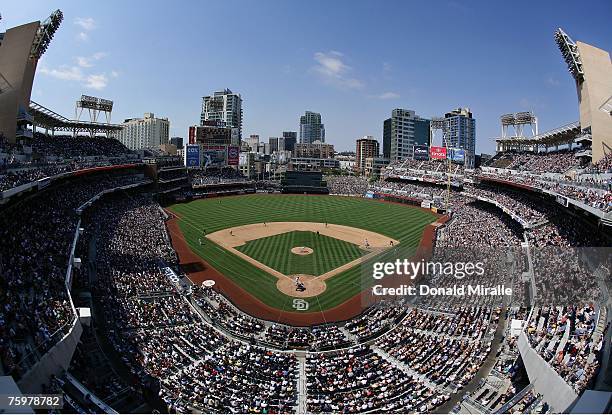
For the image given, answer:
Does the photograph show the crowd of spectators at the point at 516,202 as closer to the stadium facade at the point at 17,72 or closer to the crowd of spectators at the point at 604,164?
the crowd of spectators at the point at 604,164

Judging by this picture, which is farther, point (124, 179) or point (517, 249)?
point (124, 179)

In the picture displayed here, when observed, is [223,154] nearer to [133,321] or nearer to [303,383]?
[133,321]

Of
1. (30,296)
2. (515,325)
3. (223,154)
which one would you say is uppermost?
(223,154)

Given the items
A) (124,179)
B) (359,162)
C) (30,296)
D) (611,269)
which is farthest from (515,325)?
(359,162)

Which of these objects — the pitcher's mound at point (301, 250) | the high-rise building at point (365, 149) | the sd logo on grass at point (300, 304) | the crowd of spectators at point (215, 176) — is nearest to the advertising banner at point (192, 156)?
the crowd of spectators at point (215, 176)

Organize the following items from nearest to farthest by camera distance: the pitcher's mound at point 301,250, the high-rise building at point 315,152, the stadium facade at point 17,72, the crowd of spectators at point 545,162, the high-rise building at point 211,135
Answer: the stadium facade at point 17,72
the pitcher's mound at point 301,250
the crowd of spectators at point 545,162
the high-rise building at point 211,135
the high-rise building at point 315,152

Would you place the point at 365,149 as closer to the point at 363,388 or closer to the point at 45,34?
the point at 45,34

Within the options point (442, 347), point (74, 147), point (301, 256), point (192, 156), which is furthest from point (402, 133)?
point (442, 347)
